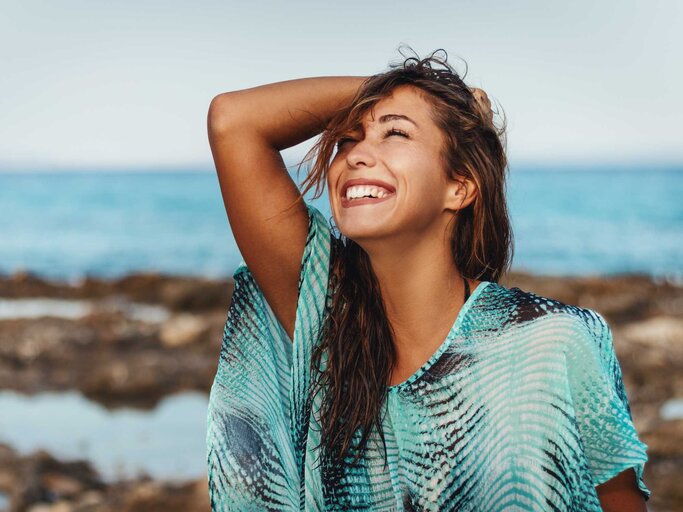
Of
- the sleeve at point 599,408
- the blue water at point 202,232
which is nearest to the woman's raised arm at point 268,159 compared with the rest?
the sleeve at point 599,408

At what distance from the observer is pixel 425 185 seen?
2.36 meters

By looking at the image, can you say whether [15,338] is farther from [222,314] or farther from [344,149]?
[344,149]

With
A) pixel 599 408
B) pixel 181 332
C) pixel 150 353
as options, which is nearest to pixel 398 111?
pixel 599 408

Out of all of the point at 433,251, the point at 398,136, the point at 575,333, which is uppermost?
the point at 398,136

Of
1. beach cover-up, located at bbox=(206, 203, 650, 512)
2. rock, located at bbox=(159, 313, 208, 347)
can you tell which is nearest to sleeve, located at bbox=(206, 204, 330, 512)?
beach cover-up, located at bbox=(206, 203, 650, 512)

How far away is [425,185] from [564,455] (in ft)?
2.60

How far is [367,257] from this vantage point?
2.63 meters

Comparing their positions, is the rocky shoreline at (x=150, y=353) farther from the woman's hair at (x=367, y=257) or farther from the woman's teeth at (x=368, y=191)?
the woman's teeth at (x=368, y=191)

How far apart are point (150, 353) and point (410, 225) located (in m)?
7.40

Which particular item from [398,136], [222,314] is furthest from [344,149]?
[222,314]

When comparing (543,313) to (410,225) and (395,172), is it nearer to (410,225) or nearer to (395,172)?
(410,225)

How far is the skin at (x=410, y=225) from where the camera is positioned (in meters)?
2.31

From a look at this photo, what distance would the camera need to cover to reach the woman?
2.22m

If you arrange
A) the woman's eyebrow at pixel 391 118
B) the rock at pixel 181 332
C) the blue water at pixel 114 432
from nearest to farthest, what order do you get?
the woman's eyebrow at pixel 391 118 < the blue water at pixel 114 432 < the rock at pixel 181 332
